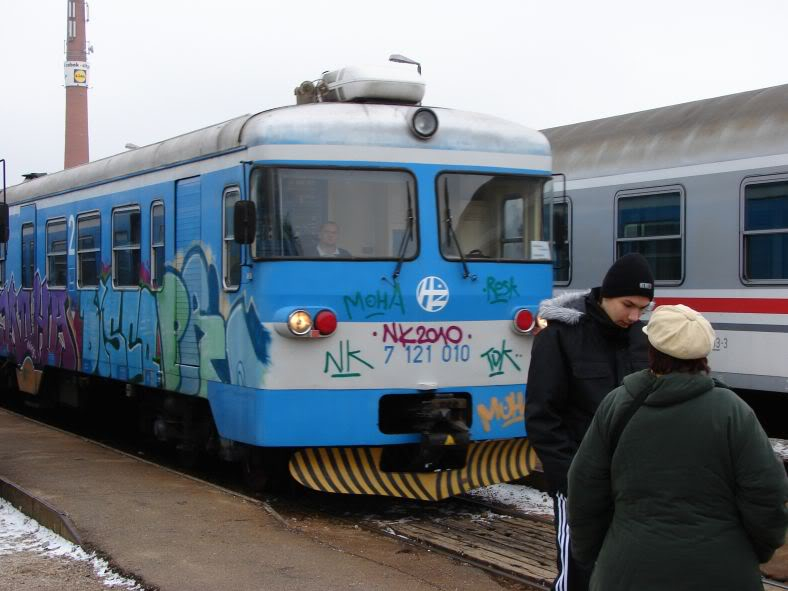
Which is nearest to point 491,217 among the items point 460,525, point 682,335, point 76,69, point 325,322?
point 325,322

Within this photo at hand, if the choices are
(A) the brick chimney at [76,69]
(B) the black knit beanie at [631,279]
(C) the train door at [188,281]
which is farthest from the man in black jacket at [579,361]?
(A) the brick chimney at [76,69]

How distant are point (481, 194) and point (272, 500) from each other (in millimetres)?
2898

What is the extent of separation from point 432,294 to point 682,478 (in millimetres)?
5283

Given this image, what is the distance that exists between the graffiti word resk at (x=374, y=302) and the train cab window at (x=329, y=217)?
257 millimetres

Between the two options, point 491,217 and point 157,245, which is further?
point 157,245

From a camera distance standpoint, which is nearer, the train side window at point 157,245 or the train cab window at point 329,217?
the train cab window at point 329,217

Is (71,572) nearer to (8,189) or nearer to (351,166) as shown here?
(351,166)

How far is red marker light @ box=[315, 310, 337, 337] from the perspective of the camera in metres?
8.32

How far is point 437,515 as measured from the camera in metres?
9.12

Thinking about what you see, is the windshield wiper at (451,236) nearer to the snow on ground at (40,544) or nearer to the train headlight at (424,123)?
the train headlight at (424,123)

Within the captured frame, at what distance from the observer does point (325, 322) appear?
27.3 feet

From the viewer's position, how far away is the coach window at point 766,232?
1022 centimetres

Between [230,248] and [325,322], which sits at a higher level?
[230,248]

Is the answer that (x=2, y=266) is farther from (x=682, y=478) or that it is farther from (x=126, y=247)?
(x=682, y=478)
